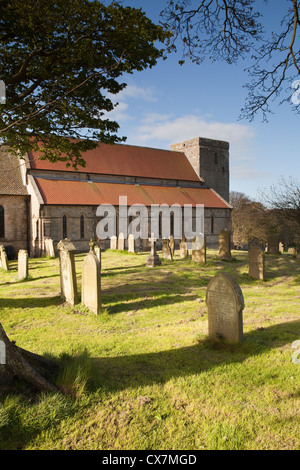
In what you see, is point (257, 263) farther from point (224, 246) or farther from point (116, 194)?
point (116, 194)

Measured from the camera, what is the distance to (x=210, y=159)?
35469 millimetres

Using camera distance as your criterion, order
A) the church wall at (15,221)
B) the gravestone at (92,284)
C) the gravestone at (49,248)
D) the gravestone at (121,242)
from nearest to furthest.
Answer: the gravestone at (92,284), the gravestone at (49,248), the church wall at (15,221), the gravestone at (121,242)

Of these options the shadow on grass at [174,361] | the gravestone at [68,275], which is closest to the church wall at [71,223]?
the gravestone at [68,275]

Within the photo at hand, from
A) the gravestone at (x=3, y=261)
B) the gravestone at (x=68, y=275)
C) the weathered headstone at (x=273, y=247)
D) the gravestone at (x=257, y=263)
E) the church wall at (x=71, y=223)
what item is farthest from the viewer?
the church wall at (x=71, y=223)

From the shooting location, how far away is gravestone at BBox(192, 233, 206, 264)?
15.3m

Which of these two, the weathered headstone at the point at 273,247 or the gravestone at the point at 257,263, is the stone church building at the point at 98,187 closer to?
the weathered headstone at the point at 273,247

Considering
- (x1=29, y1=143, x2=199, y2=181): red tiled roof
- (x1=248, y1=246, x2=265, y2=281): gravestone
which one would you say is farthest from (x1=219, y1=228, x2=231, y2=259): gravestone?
(x1=29, y1=143, x2=199, y2=181): red tiled roof

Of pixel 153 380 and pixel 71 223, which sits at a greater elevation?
pixel 71 223

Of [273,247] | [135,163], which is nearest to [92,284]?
[273,247]

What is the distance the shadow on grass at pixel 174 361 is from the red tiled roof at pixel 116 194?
19.6 m

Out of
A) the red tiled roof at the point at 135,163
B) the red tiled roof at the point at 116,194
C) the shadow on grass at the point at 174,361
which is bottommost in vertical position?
the shadow on grass at the point at 174,361

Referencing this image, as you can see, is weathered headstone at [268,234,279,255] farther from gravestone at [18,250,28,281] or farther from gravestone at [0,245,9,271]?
gravestone at [0,245,9,271]

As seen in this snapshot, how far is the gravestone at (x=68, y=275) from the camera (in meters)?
8.09

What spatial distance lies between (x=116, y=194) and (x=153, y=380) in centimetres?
2359
